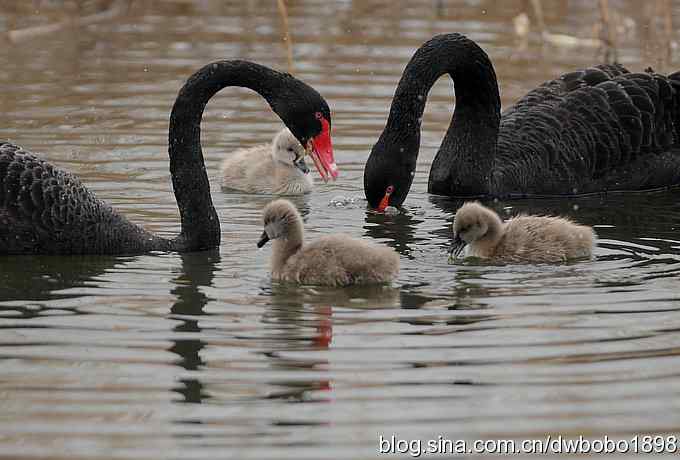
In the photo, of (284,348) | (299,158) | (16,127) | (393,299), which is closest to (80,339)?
(284,348)

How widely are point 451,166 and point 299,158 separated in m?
1.04

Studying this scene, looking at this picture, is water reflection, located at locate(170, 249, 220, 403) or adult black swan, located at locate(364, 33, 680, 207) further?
adult black swan, located at locate(364, 33, 680, 207)

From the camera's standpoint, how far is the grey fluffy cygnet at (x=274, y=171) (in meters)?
9.55

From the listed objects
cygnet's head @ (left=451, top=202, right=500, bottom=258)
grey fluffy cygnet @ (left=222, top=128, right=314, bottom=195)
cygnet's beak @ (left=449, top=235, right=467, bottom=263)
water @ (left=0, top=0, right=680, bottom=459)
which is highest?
grey fluffy cygnet @ (left=222, top=128, right=314, bottom=195)

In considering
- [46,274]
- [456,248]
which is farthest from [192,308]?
[456,248]

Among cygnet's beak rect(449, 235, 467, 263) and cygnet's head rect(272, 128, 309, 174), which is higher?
cygnet's head rect(272, 128, 309, 174)

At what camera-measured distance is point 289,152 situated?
376 inches

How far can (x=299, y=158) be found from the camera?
377 inches

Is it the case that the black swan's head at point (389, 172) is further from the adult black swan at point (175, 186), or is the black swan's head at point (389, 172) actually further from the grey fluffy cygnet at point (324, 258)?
the grey fluffy cygnet at point (324, 258)

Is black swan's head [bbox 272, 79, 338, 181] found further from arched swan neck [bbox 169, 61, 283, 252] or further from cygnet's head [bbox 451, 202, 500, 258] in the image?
cygnet's head [bbox 451, 202, 500, 258]

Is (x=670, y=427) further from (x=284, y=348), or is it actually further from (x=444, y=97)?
(x=444, y=97)

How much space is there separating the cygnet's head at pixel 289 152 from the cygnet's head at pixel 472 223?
251 cm

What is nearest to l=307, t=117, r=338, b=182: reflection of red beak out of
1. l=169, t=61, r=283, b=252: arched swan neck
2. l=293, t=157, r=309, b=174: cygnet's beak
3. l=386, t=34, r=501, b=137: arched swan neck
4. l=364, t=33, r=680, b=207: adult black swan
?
l=169, t=61, r=283, b=252: arched swan neck

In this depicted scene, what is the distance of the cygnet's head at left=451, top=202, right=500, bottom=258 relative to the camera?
282 inches
